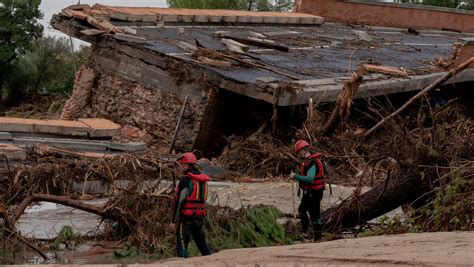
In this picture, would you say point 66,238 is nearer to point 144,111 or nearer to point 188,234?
point 188,234

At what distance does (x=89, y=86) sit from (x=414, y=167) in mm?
9969

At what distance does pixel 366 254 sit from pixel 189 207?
3611mm

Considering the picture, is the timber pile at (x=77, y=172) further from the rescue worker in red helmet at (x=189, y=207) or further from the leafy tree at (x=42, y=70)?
the leafy tree at (x=42, y=70)

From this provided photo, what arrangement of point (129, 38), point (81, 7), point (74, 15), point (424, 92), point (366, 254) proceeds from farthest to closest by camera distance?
point (81, 7) → point (74, 15) → point (129, 38) → point (424, 92) → point (366, 254)

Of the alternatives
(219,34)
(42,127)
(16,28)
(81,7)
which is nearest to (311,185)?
(42,127)

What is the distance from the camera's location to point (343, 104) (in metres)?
18.0

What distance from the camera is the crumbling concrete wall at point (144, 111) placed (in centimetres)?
1931

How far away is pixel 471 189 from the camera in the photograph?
39.0 ft

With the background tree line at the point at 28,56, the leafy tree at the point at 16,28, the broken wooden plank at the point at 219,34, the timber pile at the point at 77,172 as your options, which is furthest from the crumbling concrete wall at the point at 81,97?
the leafy tree at the point at 16,28

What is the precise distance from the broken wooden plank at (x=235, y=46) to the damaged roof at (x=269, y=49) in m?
0.03

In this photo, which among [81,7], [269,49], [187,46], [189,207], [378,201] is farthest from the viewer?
[269,49]

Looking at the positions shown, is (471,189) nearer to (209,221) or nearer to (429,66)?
(209,221)

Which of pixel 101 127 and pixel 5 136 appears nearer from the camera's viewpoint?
pixel 5 136

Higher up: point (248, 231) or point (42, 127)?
point (42, 127)
